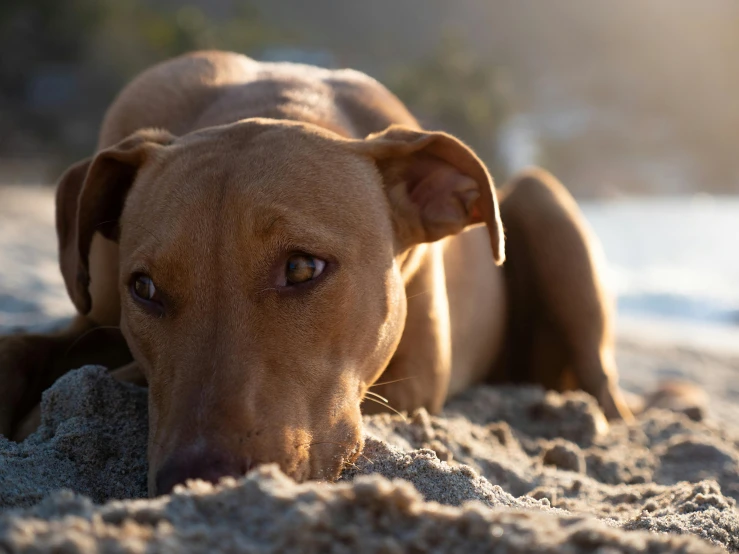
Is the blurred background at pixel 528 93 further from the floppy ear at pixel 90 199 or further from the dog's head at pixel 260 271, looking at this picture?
the dog's head at pixel 260 271

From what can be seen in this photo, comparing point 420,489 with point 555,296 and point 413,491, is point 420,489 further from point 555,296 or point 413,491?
point 555,296

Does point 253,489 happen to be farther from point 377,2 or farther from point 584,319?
point 377,2

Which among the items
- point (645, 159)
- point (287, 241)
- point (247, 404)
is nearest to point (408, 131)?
point (287, 241)

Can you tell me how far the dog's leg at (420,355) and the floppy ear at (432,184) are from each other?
0.34m

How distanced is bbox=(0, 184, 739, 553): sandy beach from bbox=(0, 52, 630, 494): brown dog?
20 cm

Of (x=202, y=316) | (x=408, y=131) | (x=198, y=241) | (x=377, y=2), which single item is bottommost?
(x=202, y=316)

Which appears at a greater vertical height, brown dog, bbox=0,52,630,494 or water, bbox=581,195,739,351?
brown dog, bbox=0,52,630,494

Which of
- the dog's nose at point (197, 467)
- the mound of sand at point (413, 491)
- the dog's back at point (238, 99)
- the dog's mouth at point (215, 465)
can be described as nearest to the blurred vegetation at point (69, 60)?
the dog's back at point (238, 99)

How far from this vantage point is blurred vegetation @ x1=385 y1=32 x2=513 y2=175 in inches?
1412

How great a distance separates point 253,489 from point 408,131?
1.84 meters

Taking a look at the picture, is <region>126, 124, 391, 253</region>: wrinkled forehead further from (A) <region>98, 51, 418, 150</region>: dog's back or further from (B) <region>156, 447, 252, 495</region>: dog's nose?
(B) <region>156, 447, 252, 495</region>: dog's nose

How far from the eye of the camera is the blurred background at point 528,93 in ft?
46.4

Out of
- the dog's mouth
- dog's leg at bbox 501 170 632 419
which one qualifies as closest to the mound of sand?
the dog's mouth

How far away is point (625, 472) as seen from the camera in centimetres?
332
